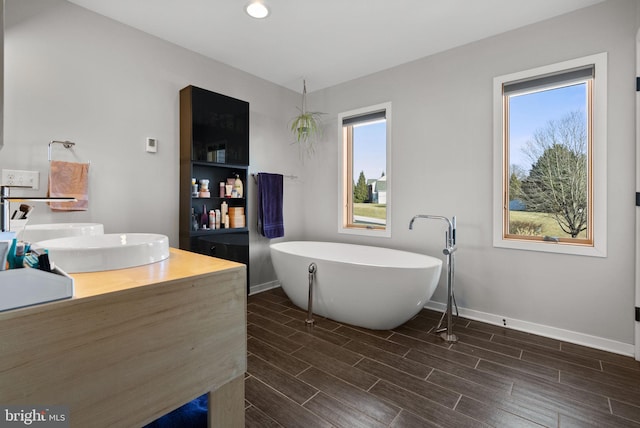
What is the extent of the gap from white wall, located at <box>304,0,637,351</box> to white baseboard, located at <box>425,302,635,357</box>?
22 millimetres

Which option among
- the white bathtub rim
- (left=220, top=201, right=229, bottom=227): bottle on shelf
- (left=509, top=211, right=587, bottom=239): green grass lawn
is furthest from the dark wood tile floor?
(left=220, top=201, right=229, bottom=227): bottle on shelf

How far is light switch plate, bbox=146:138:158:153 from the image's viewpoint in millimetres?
2551

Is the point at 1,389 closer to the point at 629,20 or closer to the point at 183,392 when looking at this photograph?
the point at 183,392

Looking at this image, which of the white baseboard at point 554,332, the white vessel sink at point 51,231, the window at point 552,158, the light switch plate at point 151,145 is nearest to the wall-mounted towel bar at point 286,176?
the light switch plate at point 151,145

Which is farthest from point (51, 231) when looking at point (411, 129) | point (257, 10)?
point (411, 129)

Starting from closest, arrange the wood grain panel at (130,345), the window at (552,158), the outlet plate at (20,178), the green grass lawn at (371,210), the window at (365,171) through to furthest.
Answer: the wood grain panel at (130,345) < the outlet plate at (20,178) < the window at (552,158) < the window at (365,171) < the green grass lawn at (371,210)

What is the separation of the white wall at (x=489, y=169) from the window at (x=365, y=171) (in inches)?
3.9

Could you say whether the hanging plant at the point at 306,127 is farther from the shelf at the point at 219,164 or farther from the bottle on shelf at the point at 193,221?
the bottle on shelf at the point at 193,221

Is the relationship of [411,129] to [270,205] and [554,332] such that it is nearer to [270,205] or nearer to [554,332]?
[270,205]

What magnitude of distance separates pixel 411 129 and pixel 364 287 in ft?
5.48

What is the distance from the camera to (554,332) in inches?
91.6

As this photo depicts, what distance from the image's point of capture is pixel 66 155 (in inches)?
84.7

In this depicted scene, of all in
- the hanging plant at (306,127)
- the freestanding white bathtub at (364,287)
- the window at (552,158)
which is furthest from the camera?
the hanging plant at (306,127)

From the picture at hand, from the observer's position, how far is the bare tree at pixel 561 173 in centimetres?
228
